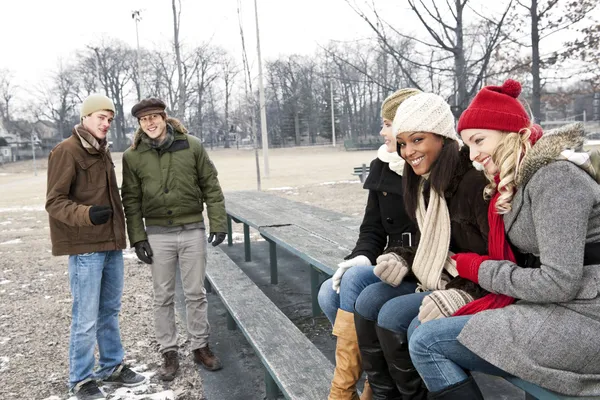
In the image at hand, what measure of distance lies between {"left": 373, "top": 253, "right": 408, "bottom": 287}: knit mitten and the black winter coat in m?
0.37

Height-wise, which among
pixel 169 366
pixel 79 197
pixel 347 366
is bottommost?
pixel 169 366

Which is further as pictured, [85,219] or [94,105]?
[94,105]

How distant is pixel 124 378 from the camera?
11.3 ft

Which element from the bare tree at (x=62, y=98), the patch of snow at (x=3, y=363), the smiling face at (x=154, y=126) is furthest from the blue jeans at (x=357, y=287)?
the bare tree at (x=62, y=98)

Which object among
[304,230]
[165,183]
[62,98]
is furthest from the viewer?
[62,98]

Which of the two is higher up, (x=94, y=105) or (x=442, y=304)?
(x=94, y=105)

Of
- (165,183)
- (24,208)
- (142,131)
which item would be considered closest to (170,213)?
(165,183)

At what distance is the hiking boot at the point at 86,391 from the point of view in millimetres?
3240

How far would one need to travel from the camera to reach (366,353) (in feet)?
7.11

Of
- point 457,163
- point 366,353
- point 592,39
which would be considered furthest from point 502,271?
point 592,39

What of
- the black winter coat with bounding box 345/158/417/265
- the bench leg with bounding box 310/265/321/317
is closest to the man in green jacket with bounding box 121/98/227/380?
the bench leg with bounding box 310/265/321/317

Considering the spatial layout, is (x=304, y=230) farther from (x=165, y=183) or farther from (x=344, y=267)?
(x=344, y=267)

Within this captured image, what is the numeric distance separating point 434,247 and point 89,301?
6.93ft

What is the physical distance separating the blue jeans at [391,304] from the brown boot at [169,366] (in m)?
1.75
